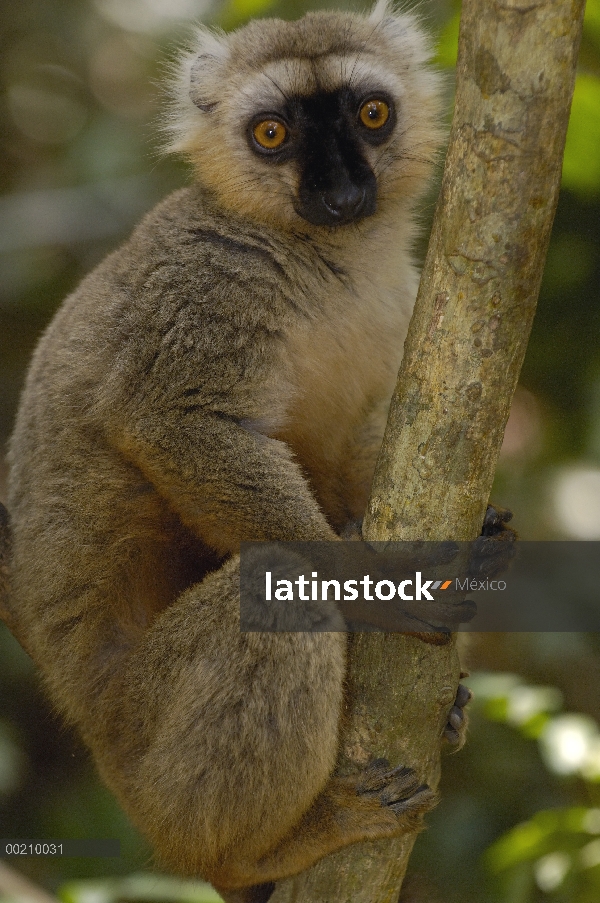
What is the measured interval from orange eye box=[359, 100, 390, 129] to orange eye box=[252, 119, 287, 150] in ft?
1.23

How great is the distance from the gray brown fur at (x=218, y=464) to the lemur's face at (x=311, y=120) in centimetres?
2

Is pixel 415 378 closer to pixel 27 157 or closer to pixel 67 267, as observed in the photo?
pixel 67 267

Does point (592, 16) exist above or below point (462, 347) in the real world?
above

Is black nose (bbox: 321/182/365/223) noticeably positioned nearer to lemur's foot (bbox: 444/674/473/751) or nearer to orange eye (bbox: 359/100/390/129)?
orange eye (bbox: 359/100/390/129)

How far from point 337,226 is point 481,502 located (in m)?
1.62

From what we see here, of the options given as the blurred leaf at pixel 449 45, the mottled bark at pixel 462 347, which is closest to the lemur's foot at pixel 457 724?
the mottled bark at pixel 462 347

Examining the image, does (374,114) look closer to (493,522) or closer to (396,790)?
(493,522)

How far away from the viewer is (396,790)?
3439 millimetres

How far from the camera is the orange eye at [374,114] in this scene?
13.9 feet

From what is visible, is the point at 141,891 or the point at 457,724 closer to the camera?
the point at 457,724

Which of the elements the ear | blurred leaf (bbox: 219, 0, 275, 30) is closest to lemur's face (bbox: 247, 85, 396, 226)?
the ear

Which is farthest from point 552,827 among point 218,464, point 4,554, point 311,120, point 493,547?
point 311,120

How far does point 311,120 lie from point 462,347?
65.3 inches

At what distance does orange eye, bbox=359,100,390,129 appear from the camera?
167 inches
